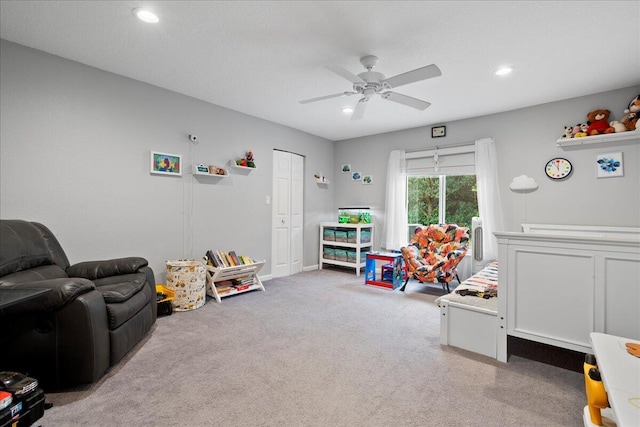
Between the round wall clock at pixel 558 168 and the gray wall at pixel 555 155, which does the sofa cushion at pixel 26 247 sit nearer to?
the gray wall at pixel 555 155

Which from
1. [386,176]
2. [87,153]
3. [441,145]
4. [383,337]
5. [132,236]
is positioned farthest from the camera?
[386,176]

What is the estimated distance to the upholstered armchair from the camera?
391 centimetres

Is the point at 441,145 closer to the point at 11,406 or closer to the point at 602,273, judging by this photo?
the point at 602,273

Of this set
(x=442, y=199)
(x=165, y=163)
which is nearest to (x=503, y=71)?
(x=442, y=199)

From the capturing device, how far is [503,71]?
2.98 meters

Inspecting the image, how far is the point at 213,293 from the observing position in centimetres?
365

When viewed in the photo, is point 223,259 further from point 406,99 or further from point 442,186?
point 442,186

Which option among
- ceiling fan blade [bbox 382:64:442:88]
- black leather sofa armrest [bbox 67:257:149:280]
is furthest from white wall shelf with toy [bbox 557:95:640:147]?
black leather sofa armrest [bbox 67:257:149:280]

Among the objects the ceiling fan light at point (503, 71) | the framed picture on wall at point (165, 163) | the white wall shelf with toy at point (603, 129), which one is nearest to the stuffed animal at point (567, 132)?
the white wall shelf with toy at point (603, 129)

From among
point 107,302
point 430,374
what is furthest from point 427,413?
point 107,302

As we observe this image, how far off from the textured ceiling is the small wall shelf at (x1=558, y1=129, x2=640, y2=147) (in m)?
0.54

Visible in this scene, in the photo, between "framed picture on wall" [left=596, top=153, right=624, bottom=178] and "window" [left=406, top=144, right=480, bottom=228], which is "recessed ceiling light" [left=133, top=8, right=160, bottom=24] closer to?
"window" [left=406, top=144, right=480, bottom=228]

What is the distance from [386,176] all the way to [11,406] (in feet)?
16.5

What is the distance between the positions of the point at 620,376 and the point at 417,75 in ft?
6.95
